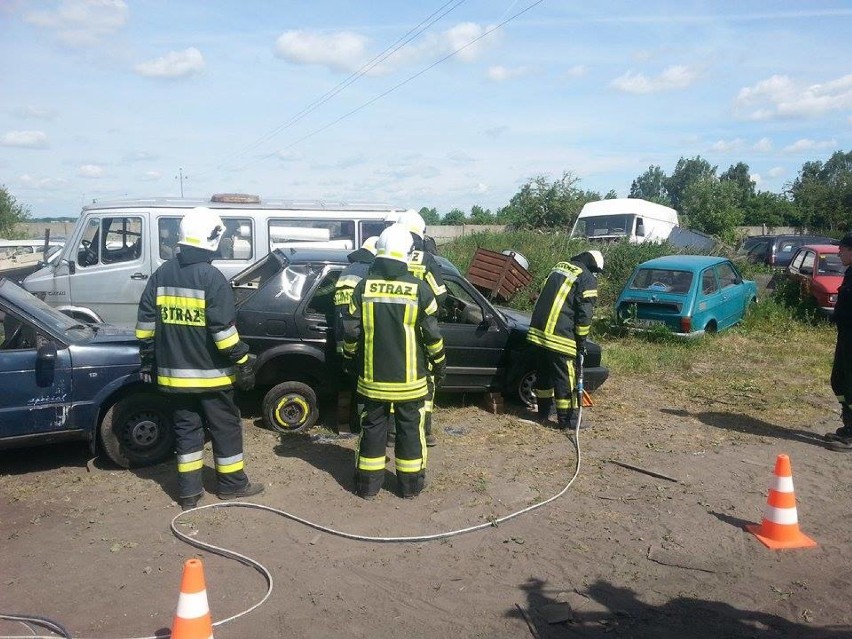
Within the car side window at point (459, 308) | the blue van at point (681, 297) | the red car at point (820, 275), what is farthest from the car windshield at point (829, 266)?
the car side window at point (459, 308)

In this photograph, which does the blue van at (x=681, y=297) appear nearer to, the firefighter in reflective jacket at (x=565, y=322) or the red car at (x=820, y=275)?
the red car at (x=820, y=275)

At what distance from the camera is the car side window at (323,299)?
6.96 metres

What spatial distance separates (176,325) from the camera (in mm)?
5121

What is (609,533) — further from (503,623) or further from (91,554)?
(91,554)

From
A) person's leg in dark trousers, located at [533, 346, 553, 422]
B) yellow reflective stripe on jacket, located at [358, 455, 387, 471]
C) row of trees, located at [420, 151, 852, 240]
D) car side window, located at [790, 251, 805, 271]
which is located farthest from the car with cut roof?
row of trees, located at [420, 151, 852, 240]

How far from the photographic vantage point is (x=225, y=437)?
5.35 meters

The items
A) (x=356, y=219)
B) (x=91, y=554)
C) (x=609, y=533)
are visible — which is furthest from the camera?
(x=356, y=219)

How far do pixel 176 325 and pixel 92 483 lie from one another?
1659 millimetres

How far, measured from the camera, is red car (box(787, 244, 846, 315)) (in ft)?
44.2

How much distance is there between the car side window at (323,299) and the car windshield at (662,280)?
23.0ft

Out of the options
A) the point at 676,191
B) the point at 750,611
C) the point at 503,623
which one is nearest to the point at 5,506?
the point at 503,623

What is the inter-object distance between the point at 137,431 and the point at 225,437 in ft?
3.62

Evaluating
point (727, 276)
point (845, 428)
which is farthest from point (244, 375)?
point (727, 276)

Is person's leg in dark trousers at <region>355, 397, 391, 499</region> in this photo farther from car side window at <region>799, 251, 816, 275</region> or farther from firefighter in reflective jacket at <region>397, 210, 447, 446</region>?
car side window at <region>799, 251, 816, 275</region>
